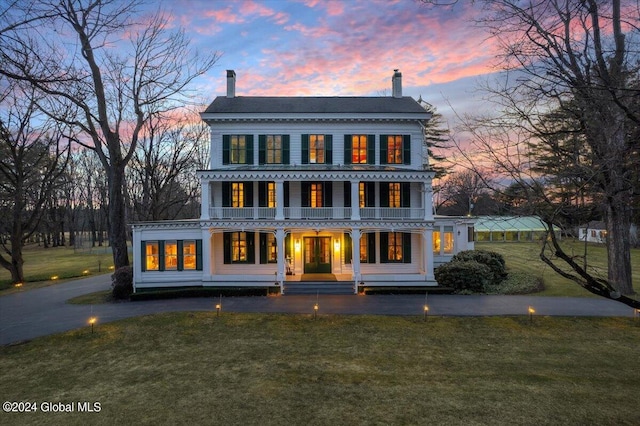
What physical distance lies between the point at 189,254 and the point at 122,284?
3.74m

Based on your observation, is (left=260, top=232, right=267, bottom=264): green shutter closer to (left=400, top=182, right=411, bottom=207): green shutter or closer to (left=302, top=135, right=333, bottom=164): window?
(left=302, top=135, right=333, bottom=164): window

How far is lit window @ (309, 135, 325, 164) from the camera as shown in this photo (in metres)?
22.5

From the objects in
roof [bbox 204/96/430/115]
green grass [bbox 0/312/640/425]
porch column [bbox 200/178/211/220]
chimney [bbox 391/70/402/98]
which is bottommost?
green grass [bbox 0/312/640/425]

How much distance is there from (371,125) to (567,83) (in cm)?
1762

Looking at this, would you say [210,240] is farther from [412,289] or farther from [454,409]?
[454,409]

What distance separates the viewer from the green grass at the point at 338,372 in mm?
7578

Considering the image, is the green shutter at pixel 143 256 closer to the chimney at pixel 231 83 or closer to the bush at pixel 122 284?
the bush at pixel 122 284

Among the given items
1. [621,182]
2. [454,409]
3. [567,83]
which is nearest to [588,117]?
[567,83]

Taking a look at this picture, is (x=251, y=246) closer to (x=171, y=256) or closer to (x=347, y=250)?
(x=171, y=256)

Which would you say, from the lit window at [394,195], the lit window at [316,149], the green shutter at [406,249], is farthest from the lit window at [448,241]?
the lit window at [316,149]

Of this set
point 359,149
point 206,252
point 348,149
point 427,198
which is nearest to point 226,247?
point 206,252

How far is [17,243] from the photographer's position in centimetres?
2584

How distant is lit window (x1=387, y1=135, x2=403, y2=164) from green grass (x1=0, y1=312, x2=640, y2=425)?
1108 cm

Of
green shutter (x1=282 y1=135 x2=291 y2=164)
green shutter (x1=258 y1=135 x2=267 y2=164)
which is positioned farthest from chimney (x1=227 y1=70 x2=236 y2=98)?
green shutter (x1=282 y1=135 x2=291 y2=164)
